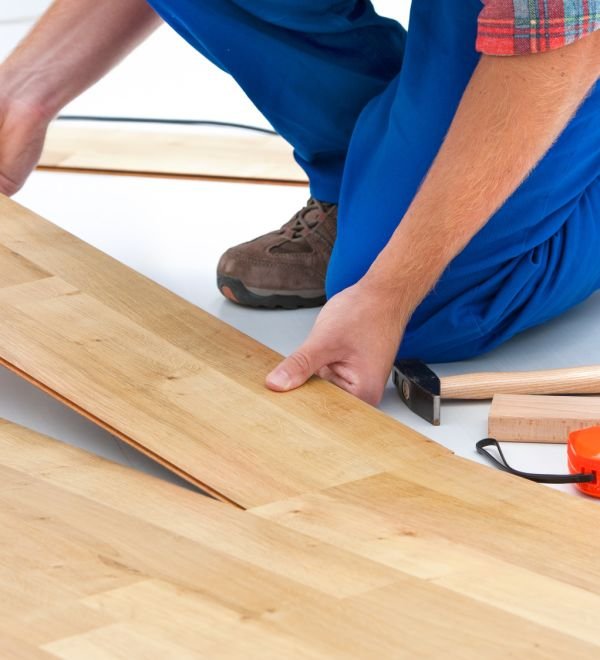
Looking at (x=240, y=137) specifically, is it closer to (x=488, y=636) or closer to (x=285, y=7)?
(x=285, y=7)

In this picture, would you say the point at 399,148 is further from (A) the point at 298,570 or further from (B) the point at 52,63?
(A) the point at 298,570

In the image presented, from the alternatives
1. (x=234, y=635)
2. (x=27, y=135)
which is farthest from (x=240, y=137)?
(x=234, y=635)

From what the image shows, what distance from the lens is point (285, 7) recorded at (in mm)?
1998

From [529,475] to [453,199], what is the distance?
39 cm

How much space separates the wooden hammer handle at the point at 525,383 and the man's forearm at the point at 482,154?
0.15 meters

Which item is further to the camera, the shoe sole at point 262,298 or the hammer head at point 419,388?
the shoe sole at point 262,298

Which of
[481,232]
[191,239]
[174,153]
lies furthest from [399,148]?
[174,153]

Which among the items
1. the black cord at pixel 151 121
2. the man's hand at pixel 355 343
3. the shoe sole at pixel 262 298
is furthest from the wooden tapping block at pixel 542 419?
the black cord at pixel 151 121

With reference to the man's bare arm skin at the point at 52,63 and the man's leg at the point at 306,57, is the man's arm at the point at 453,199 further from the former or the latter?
the man's bare arm skin at the point at 52,63

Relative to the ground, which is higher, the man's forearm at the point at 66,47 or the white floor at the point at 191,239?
the man's forearm at the point at 66,47

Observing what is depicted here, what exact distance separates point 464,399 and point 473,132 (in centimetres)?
43

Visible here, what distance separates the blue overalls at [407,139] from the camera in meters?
1.79

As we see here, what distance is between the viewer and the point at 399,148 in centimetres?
186

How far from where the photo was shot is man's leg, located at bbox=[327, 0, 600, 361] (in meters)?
1.77
